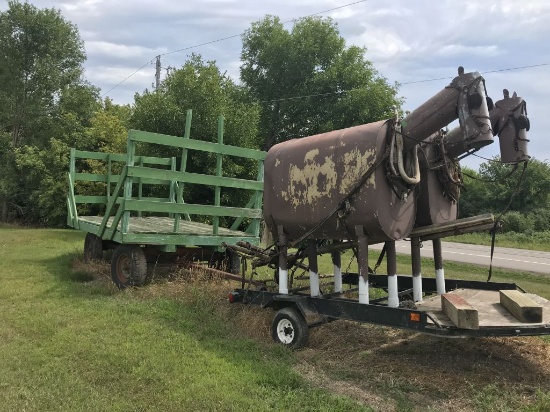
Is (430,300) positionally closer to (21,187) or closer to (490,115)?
(490,115)

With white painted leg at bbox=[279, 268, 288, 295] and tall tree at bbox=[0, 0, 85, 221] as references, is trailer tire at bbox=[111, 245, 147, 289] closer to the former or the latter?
white painted leg at bbox=[279, 268, 288, 295]

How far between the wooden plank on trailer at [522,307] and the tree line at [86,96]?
60.1 ft

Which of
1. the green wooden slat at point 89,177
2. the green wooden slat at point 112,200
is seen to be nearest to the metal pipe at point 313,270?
the green wooden slat at point 112,200

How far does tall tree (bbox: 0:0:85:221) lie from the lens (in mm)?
29469

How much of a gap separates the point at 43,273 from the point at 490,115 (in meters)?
8.52

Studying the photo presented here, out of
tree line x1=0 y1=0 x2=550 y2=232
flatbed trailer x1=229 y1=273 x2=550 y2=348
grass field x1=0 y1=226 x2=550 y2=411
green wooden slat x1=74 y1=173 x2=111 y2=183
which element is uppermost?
tree line x1=0 y1=0 x2=550 y2=232

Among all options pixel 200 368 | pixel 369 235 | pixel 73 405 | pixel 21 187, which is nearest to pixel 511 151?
pixel 369 235

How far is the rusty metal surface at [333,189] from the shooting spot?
5164mm

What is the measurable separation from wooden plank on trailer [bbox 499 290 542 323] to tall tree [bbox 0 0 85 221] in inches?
1151

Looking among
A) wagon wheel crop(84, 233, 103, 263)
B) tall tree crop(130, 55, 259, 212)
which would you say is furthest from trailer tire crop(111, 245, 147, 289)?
tall tree crop(130, 55, 259, 212)

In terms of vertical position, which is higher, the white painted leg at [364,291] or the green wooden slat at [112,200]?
the green wooden slat at [112,200]

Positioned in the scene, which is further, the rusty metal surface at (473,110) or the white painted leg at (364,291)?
the white painted leg at (364,291)

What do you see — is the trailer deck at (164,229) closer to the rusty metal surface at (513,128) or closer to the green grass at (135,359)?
the green grass at (135,359)

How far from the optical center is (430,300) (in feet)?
18.5
